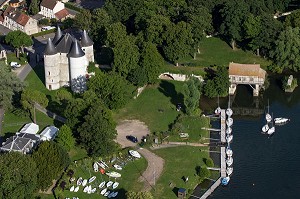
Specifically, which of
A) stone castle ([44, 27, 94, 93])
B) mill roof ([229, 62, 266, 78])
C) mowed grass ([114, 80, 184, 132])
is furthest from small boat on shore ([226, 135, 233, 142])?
stone castle ([44, 27, 94, 93])

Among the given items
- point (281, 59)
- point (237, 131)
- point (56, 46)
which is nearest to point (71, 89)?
point (56, 46)

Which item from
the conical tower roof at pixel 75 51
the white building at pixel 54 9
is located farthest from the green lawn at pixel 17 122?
the white building at pixel 54 9

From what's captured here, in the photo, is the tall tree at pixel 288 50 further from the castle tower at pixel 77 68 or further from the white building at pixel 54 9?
the white building at pixel 54 9

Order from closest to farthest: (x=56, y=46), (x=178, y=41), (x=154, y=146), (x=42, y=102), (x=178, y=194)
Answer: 1. (x=178, y=194)
2. (x=154, y=146)
3. (x=42, y=102)
4. (x=56, y=46)
5. (x=178, y=41)

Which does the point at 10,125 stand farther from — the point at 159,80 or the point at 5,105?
the point at 159,80

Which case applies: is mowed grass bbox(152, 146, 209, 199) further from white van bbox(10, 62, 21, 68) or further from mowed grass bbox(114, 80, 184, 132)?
white van bbox(10, 62, 21, 68)

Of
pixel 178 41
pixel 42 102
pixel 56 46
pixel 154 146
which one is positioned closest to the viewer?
pixel 154 146

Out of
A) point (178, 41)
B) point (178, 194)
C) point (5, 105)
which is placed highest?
point (178, 41)

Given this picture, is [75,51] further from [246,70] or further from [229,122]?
[246,70]

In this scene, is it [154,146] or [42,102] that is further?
[42,102]
